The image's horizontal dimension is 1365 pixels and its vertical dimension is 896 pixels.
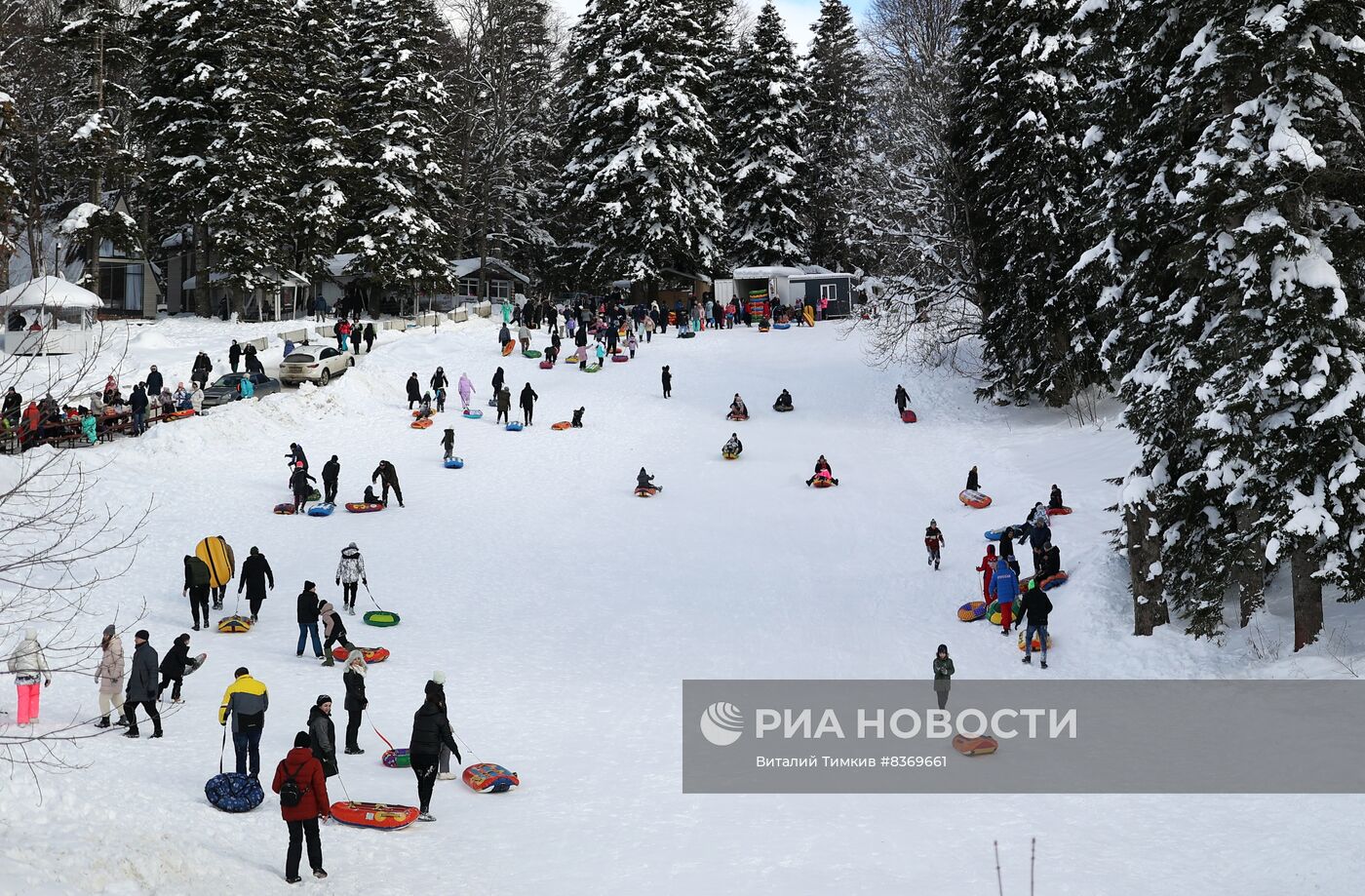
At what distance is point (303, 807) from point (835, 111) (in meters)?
57.9

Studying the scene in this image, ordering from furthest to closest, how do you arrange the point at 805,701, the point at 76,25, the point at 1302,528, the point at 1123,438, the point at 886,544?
the point at 76,25
the point at 1123,438
the point at 886,544
the point at 805,701
the point at 1302,528

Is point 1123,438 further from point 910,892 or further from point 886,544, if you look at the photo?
point 910,892

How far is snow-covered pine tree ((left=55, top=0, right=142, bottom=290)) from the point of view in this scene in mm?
43000

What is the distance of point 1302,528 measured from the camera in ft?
49.6

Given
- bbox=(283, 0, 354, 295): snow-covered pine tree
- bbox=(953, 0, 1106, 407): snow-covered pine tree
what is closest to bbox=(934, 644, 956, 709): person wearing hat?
bbox=(953, 0, 1106, 407): snow-covered pine tree

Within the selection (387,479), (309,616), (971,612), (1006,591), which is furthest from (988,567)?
(387,479)

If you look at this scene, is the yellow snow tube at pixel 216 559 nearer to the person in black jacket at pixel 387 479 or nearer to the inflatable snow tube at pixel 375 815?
the person in black jacket at pixel 387 479

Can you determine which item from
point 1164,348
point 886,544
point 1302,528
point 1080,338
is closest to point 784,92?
point 1080,338

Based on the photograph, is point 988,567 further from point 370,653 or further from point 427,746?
point 427,746

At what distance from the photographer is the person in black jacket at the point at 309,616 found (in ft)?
60.0

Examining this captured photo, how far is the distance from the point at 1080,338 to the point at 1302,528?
16714mm

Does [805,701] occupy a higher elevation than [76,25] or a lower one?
lower

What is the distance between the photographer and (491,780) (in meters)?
13.9

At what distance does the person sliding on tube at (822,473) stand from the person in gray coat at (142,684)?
19125mm
